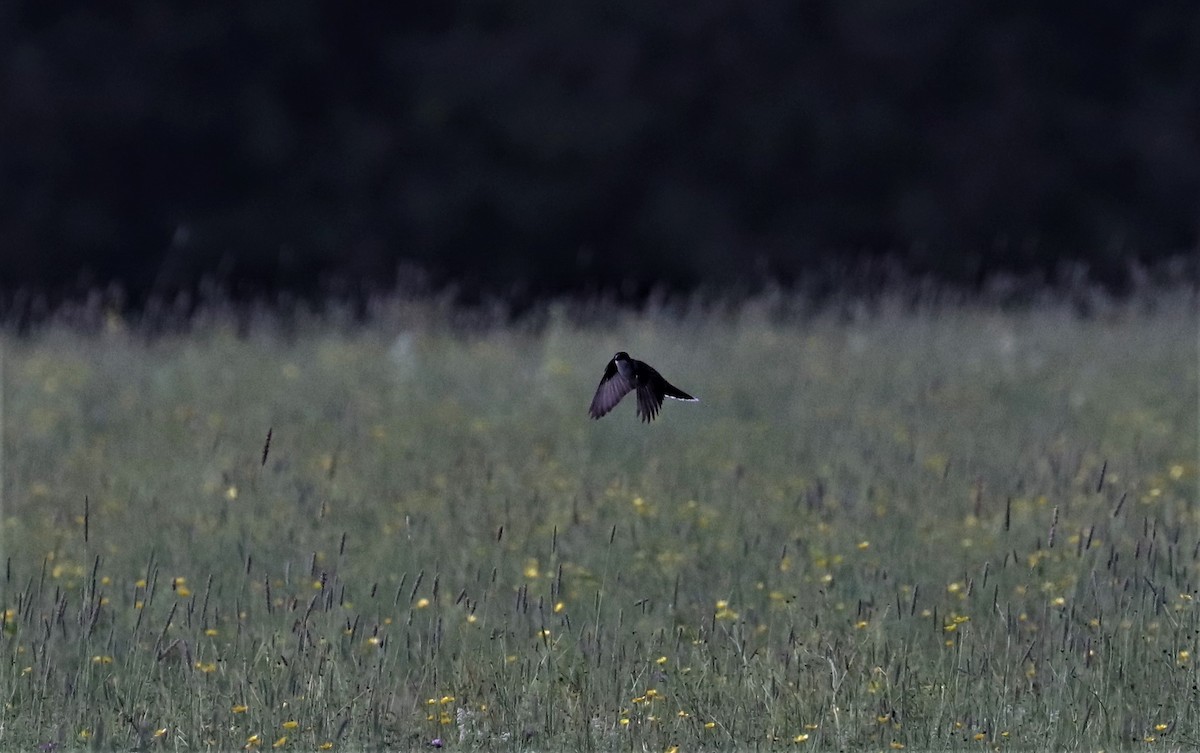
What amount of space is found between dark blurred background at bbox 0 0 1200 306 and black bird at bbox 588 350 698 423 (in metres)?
10.8

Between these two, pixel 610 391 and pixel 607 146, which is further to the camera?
pixel 607 146

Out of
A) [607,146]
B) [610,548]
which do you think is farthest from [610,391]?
[607,146]

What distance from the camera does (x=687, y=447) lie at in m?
6.84

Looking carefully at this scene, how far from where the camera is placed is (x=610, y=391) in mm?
4371

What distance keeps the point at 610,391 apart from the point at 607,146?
12.4 m

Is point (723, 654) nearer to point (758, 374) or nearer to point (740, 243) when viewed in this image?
point (758, 374)

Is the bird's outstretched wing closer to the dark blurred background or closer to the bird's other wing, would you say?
the bird's other wing

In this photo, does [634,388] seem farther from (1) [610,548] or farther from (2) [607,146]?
(2) [607,146]

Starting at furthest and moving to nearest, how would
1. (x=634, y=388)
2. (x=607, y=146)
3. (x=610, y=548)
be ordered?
(x=607, y=146) < (x=610, y=548) < (x=634, y=388)

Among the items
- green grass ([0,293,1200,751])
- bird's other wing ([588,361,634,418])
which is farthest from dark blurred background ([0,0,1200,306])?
bird's other wing ([588,361,634,418])

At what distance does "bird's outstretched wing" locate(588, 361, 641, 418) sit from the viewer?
429cm

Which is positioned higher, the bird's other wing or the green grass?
the bird's other wing

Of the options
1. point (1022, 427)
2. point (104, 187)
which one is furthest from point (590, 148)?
point (1022, 427)

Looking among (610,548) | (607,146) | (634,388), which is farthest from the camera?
(607,146)
